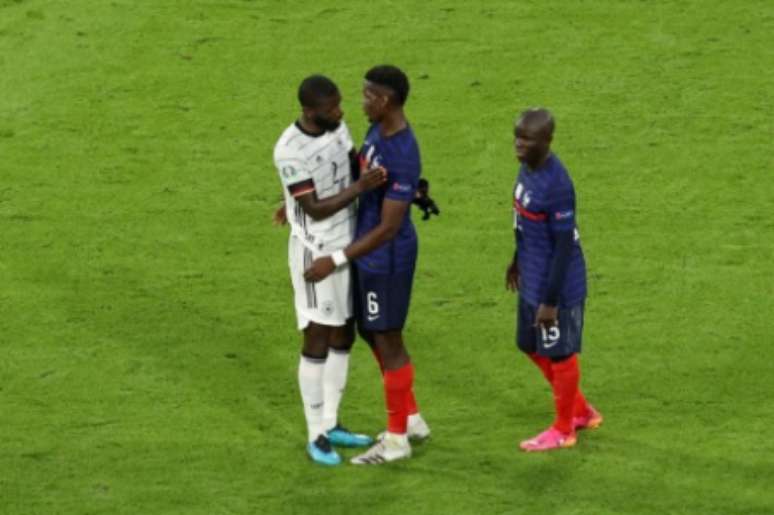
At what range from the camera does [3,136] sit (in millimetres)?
17406

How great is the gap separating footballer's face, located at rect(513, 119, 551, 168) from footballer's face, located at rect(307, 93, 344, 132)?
1.06m

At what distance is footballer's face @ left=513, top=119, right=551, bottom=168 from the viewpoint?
11570mm

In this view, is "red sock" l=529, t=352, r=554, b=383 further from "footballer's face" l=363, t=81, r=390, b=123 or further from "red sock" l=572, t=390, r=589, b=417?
"footballer's face" l=363, t=81, r=390, b=123

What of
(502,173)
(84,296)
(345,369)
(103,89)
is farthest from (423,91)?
(345,369)

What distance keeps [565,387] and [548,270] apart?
0.76 metres

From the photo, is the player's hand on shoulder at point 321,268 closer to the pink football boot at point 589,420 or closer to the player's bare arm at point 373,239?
the player's bare arm at point 373,239

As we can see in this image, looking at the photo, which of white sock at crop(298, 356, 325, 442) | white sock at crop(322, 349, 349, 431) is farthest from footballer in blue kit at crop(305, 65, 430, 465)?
white sock at crop(298, 356, 325, 442)

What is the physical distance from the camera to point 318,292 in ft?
38.9

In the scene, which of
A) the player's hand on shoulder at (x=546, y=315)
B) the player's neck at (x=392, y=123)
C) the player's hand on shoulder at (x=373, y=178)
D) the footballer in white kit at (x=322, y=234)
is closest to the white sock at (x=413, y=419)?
the footballer in white kit at (x=322, y=234)

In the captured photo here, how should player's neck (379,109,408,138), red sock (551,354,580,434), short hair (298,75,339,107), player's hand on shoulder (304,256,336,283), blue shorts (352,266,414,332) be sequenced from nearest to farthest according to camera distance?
short hair (298,75,339,107)
player's neck (379,109,408,138)
player's hand on shoulder (304,256,336,283)
blue shorts (352,266,414,332)
red sock (551,354,580,434)

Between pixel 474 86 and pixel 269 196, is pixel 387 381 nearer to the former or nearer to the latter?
pixel 269 196

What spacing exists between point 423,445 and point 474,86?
20.9 ft

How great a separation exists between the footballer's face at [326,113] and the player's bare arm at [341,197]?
0.36 m

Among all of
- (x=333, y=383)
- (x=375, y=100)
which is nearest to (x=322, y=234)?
(x=375, y=100)
